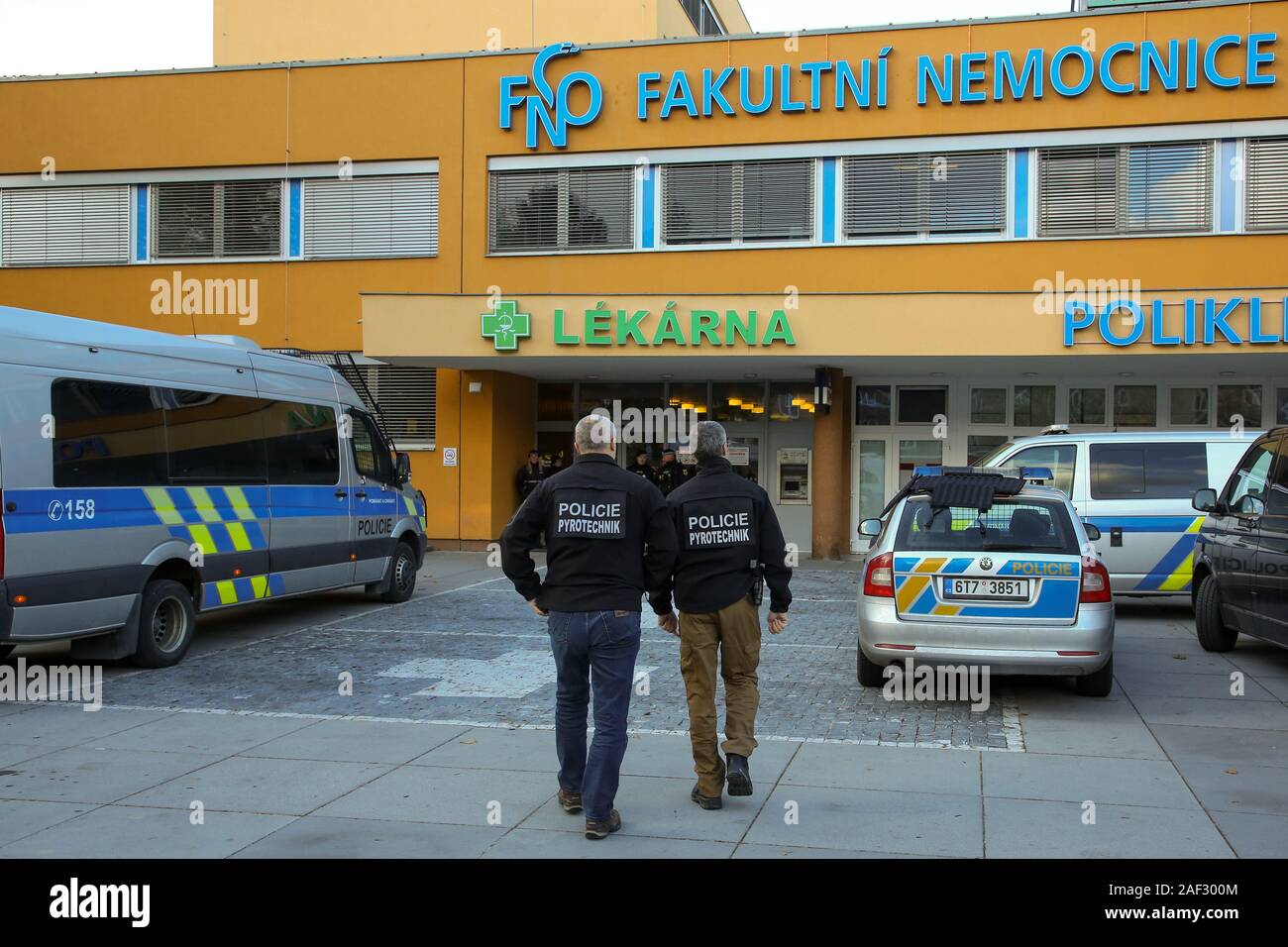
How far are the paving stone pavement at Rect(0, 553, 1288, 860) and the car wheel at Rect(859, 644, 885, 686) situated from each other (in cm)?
19

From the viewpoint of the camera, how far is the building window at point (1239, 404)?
1927cm

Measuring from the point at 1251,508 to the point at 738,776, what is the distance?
19.3 feet

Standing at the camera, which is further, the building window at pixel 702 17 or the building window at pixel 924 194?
the building window at pixel 702 17

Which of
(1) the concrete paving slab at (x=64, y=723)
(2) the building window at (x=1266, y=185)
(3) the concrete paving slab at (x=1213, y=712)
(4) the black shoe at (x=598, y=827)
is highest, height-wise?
(2) the building window at (x=1266, y=185)

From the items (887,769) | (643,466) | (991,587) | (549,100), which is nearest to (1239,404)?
(643,466)

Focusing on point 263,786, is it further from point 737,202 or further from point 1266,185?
point 1266,185

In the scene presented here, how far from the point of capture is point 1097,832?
536 cm

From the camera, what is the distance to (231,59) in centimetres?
3020

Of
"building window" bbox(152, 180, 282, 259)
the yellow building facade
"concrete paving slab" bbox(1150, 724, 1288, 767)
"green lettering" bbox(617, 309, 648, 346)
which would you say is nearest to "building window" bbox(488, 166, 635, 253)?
the yellow building facade

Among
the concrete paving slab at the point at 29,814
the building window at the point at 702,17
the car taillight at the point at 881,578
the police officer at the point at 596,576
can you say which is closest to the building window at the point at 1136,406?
the car taillight at the point at 881,578

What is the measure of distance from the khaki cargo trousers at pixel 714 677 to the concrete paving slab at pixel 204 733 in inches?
116

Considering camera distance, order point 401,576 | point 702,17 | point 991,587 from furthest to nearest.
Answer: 1. point 702,17
2. point 401,576
3. point 991,587

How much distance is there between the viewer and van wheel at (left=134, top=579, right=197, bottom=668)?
9508 millimetres

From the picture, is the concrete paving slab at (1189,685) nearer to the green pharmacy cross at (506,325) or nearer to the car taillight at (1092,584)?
the car taillight at (1092,584)
